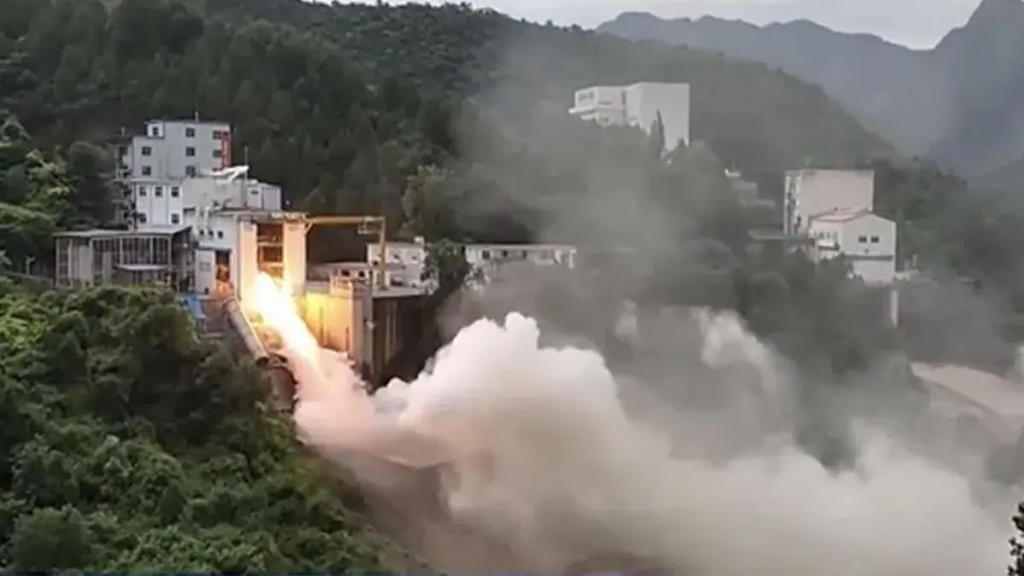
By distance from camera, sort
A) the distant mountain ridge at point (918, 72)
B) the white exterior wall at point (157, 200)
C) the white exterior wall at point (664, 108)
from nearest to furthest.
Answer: the white exterior wall at point (157, 200) < the distant mountain ridge at point (918, 72) < the white exterior wall at point (664, 108)

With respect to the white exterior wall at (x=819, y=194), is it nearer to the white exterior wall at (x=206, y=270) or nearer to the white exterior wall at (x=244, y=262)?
the white exterior wall at (x=244, y=262)

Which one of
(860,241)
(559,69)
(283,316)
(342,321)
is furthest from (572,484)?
(559,69)

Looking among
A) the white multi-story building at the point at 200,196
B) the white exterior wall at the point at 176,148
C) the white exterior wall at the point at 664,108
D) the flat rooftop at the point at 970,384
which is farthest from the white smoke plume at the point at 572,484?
the white exterior wall at the point at 664,108

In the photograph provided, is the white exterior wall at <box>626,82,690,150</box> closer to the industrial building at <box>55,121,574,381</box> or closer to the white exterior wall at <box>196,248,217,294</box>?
the industrial building at <box>55,121,574,381</box>

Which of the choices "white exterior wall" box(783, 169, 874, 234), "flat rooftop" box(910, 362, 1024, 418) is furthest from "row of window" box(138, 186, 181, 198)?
"flat rooftop" box(910, 362, 1024, 418)

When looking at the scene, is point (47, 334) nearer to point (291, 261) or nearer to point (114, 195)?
point (291, 261)

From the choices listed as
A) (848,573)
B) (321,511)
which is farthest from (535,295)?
(321,511)
